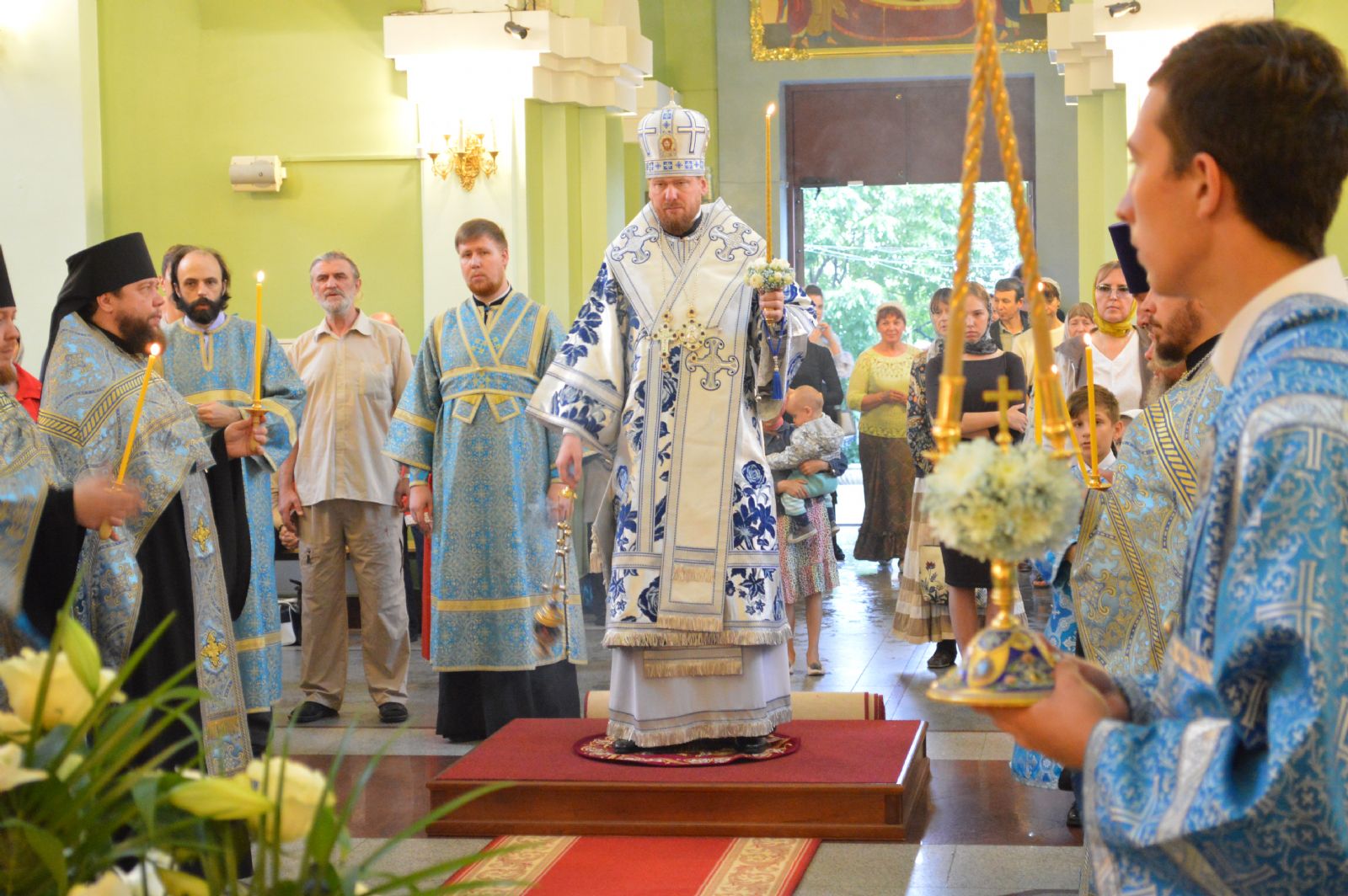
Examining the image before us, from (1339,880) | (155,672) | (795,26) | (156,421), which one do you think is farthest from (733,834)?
(795,26)

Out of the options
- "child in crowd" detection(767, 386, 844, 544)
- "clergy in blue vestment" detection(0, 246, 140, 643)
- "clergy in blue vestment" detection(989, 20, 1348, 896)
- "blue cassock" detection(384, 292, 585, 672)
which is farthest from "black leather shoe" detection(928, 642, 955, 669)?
"clergy in blue vestment" detection(989, 20, 1348, 896)

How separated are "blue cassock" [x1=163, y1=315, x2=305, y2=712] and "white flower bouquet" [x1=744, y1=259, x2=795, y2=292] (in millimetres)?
1808

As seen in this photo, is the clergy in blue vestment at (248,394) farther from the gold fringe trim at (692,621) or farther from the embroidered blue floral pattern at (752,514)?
the embroidered blue floral pattern at (752,514)

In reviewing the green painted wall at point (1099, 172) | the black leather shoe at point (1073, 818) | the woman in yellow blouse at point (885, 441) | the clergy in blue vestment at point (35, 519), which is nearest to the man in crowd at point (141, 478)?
the clergy in blue vestment at point (35, 519)

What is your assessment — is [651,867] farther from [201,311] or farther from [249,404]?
[201,311]

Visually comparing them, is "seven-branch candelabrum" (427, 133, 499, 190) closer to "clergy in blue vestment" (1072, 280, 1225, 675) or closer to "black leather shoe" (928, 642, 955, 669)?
"black leather shoe" (928, 642, 955, 669)

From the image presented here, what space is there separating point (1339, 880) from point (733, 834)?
3.49m

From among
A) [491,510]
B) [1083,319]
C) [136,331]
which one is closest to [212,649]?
[136,331]

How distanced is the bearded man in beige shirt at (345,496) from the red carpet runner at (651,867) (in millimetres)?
2188

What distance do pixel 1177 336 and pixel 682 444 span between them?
6.96ft

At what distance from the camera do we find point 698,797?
4918 millimetres

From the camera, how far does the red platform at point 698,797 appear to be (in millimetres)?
4836

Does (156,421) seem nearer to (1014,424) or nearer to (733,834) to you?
(733,834)

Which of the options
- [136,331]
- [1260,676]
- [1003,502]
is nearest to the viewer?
[1260,676]
